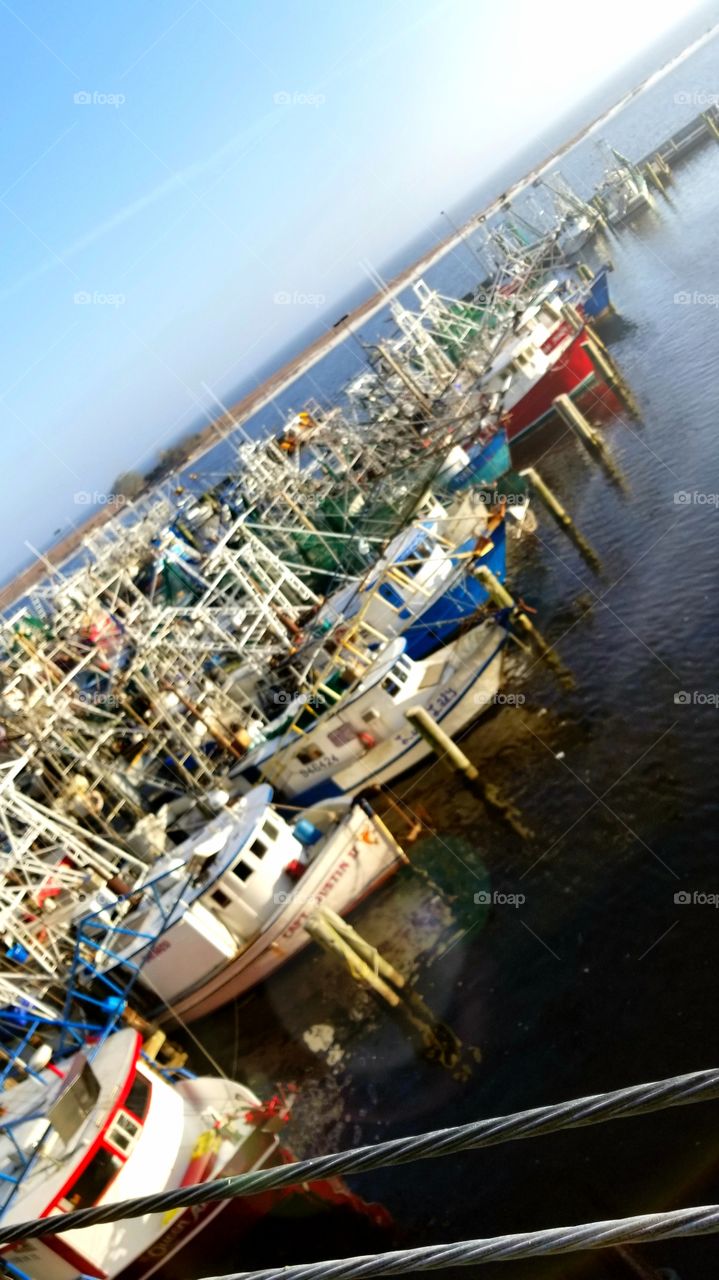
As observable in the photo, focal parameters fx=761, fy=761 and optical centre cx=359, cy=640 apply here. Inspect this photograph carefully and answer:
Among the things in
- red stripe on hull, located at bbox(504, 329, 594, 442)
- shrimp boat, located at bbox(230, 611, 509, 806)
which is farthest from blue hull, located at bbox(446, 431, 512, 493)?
shrimp boat, located at bbox(230, 611, 509, 806)

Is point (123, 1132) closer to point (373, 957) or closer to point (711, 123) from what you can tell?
point (373, 957)

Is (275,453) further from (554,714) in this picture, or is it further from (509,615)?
(554,714)

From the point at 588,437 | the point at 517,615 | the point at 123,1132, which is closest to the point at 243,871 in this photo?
the point at 123,1132

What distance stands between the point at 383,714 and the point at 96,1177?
15.4m

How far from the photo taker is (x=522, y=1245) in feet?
8.94

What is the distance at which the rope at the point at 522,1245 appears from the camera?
254 cm

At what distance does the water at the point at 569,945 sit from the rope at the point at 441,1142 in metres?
11.9

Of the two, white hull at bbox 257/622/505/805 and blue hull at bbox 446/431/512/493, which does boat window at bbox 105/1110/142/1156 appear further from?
blue hull at bbox 446/431/512/493

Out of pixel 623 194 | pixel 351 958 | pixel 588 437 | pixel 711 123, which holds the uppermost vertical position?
pixel 623 194

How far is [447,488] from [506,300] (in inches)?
1121

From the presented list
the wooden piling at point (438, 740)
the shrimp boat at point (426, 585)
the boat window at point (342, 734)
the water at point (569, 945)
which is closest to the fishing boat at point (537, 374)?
the shrimp boat at point (426, 585)

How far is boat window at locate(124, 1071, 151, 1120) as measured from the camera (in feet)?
48.1

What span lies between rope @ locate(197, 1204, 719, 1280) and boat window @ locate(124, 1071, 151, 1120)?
45.5 feet

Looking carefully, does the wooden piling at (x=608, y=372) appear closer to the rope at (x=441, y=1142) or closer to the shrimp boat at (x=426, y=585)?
the shrimp boat at (x=426, y=585)
